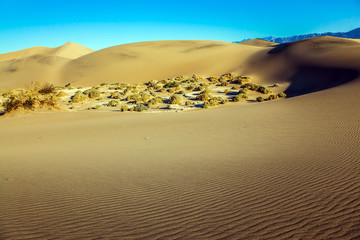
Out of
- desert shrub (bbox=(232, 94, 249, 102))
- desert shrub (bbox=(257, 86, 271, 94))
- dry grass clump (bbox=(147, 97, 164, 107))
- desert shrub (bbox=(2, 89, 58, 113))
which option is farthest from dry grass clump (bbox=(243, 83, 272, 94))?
desert shrub (bbox=(2, 89, 58, 113))

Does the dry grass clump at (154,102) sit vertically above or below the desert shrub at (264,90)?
below

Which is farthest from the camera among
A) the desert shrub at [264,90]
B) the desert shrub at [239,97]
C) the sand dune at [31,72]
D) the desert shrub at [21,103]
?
the sand dune at [31,72]

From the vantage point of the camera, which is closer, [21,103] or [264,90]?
[21,103]

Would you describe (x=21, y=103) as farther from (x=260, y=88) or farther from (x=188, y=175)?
(x=260, y=88)

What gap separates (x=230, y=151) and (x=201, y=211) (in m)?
3.38

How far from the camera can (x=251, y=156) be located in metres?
5.77

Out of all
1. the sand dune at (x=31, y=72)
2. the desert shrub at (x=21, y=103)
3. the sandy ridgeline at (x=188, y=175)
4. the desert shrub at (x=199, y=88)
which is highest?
the sand dune at (x=31, y=72)

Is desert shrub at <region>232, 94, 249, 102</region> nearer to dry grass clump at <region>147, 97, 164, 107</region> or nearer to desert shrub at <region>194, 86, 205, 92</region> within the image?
desert shrub at <region>194, 86, 205, 92</region>

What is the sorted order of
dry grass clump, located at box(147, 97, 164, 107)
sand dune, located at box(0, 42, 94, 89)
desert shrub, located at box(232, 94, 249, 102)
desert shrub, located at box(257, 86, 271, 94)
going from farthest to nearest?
sand dune, located at box(0, 42, 94, 89)
desert shrub, located at box(257, 86, 271, 94)
desert shrub, located at box(232, 94, 249, 102)
dry grass clump, located at box(147, 97, 164, 107)

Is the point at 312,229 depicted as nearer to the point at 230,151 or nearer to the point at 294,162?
the point at 294,162

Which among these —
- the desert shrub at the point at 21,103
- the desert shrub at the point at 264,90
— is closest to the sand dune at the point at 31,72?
the desert shrub at the point at 21,103

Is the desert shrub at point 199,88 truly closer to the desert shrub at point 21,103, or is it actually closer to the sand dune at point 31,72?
the desert shrub at point 21,103

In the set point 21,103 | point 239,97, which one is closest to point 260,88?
point 239,97

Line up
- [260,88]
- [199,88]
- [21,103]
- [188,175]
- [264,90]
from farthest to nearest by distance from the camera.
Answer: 1. [199,88]
2. [260,88]
3. [264,90]
4. [21,103]
5. [188,175]
